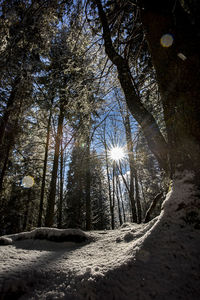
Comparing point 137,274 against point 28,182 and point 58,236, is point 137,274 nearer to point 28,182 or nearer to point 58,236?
point 58,236

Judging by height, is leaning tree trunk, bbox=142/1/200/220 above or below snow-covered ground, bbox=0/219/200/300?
above

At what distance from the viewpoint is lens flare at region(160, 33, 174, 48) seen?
1400 millimetres

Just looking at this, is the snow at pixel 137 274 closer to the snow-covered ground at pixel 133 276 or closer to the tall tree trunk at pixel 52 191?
the snow-covered ground at pixel 133 276

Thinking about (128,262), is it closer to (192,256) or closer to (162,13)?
(192,256)

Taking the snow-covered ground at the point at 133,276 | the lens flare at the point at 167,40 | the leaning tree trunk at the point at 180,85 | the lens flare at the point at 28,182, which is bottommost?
the snow-covered ground at the point at 133,276

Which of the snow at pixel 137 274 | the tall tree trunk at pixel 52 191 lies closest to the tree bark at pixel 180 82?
the snow at pixel 137 274

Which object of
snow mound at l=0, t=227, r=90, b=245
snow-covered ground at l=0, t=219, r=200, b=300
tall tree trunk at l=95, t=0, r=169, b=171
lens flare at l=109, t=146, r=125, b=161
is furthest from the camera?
lens flare at l=109, t=146, r=125, b=161

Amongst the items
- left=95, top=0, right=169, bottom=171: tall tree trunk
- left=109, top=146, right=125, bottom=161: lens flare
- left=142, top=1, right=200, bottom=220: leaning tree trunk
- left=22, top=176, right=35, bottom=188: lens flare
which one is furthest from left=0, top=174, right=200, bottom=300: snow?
left=22, top=176, right=35, bottom=188: lens flare

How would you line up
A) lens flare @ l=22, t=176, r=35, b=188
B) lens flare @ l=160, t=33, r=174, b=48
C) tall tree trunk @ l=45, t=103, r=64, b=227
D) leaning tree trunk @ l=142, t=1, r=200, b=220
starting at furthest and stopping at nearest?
lens flare @ l=22, t=176, r=35, b=188, tall tree trunk @ l=45, t=103, r=64, b=227, lens flare @ l=160, t=33, r=174, b=48, leaning tree trunk @ l=142, t=1, r=200, b=220

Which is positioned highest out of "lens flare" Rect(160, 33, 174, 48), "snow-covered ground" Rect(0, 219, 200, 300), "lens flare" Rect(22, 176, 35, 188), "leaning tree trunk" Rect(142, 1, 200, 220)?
"lens flare" Rect(22, 176, 35, 188)

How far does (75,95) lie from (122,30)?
203cm

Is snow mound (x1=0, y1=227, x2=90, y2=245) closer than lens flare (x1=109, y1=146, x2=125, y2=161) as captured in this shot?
Yes

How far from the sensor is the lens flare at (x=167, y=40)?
140 centimetres

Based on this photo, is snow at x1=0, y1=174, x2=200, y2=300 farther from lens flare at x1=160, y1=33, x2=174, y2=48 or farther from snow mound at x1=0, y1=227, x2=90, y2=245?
lens flare at x1=160, y1=33, x2=174, y2=48
